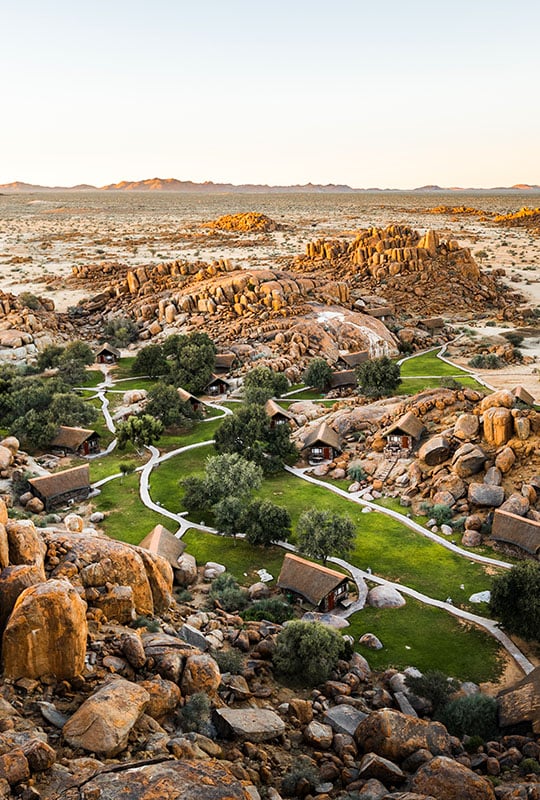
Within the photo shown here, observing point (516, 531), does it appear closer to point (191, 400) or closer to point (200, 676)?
point (200, 676)

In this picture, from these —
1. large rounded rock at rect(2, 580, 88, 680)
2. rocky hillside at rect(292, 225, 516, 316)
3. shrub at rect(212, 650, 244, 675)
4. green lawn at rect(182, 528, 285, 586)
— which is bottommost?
Result: green lawn at rect(182, 528, 285, 586)

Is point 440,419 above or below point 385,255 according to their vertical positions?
below

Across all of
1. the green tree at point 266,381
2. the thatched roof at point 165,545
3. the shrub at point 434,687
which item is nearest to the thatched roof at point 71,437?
the green tree at point 266,381

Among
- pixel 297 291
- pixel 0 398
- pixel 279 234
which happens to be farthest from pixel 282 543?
pixel 279 234

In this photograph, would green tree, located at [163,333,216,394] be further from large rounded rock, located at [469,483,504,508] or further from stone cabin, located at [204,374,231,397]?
large rounded rock, located at [469,483,504,508]

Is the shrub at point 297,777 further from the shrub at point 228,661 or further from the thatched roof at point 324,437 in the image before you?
the thatched roof at point 324,437

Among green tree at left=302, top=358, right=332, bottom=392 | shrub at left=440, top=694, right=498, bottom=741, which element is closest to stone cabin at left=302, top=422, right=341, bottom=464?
green tree at left=302, top=358, right=332, bottom=392

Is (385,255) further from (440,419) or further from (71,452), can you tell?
(71,452)
